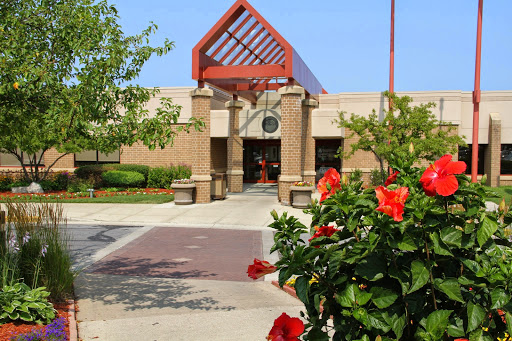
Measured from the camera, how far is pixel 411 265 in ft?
8.77

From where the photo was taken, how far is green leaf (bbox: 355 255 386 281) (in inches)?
106

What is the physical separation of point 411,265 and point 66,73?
20.3 feet

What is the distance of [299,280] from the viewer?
113 inches

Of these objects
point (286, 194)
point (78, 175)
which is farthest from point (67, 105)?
point (78, 175)

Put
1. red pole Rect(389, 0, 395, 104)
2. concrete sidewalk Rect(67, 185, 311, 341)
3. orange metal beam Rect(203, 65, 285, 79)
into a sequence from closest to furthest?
concrete sidewalk Rect(67, 185, 311, 341) → orange metal beam Rect(203, 65, 285, 79) → red pole Rect(389, 0, 395, 104)

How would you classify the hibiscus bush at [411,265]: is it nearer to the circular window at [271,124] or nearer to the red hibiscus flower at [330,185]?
the red hibiscus flower at [330,185]

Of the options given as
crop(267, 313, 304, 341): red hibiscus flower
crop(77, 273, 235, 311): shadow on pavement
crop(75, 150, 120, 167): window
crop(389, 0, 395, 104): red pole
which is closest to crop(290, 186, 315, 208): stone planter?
crop(389, 0, 395, 104): red pole

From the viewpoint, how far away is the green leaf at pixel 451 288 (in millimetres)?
2611

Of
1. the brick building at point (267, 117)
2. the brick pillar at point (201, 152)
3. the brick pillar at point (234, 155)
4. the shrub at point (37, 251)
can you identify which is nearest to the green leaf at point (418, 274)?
the shrub at point (37, 251)

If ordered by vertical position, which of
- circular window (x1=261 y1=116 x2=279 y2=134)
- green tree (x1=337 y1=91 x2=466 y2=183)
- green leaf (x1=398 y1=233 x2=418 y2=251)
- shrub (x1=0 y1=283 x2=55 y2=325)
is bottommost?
shrub (x1=0 y1=283 x2=55 y2=325)

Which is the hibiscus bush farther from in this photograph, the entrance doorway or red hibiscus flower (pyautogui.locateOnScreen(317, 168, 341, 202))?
the entrance doorway

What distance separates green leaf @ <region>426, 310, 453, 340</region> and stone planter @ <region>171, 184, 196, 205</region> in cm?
1813

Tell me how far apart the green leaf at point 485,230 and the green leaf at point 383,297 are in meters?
0.53

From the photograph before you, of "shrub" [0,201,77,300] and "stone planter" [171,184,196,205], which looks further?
"stone planter" [171,184,196,205]
